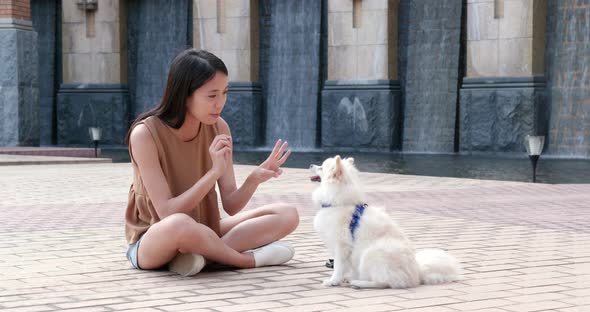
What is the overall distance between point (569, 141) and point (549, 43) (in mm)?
2093

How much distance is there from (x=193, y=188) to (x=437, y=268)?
1.44m

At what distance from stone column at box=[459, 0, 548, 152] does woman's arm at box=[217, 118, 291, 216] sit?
49.4 feet

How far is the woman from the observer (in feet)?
18.4

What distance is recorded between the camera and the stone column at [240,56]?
81.8 feet

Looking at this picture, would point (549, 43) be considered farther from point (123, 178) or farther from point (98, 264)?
point (98, 264)

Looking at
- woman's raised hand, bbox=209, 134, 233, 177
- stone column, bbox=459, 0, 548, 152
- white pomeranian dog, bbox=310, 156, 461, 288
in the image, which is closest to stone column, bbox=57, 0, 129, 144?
stone column, bbox=459, 0, 548, 152

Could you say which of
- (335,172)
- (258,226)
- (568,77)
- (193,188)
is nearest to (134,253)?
(193,188)

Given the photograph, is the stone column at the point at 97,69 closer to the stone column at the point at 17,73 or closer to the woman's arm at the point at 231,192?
the stone column at the point at 17,73

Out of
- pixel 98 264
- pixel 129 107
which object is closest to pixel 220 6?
pixel 129 107

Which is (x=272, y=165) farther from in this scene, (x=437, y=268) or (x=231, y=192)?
(x=437, y=268)

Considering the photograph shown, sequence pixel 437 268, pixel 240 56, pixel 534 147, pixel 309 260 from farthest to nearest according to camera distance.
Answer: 1. pixel 240 56
2. pixel 534 147
3. pixel 309 260
4. pixel 437 268

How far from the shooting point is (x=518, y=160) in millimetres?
19125

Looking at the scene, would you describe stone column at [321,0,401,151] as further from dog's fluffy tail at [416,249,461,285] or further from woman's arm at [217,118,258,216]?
dog's fluffy tail at [416,249,461,285]

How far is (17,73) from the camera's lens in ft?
76.2
